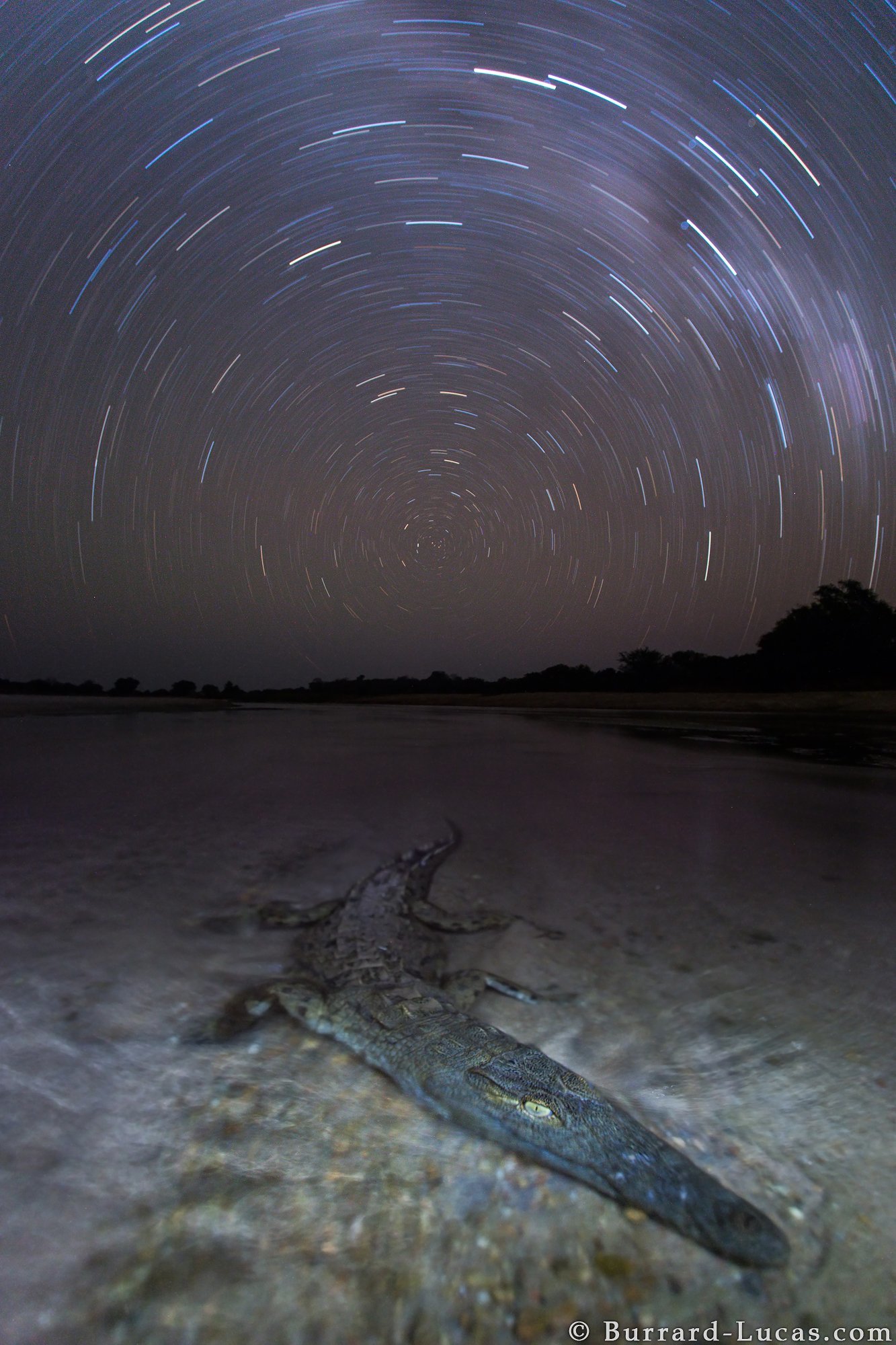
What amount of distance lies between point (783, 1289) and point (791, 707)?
112 feet

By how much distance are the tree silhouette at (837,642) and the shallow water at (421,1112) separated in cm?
3374

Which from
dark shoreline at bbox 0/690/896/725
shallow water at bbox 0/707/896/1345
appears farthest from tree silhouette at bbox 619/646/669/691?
shallow water at bbox 0/707/896/1345

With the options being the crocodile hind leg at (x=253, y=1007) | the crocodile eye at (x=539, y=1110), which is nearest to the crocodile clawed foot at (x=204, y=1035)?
the crocodile hind leg at (x=253, y=1007)

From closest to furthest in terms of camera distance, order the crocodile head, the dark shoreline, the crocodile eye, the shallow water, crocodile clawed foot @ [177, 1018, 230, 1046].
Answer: the shallow water → the crocodile head → the crocodile eye → crocodile clawed foot @ [177, 1018, 230, 1046] → the dark shoreline

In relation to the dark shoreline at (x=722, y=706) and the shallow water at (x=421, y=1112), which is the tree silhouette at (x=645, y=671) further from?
the shallow water at (x=421, y=1112)

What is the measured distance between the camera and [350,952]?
11.9 feet

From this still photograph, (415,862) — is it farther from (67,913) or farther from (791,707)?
(791,707)

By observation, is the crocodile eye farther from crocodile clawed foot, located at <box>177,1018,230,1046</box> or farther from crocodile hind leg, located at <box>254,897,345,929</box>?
crocodile hind leg, located at <box>254,897,345,929</box>

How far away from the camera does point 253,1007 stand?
3.12m

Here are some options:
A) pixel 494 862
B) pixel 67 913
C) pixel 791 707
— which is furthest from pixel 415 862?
pixel 791 707

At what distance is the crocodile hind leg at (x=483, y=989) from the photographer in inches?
128

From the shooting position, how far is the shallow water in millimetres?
1612

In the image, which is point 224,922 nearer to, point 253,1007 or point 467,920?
point 253,1007

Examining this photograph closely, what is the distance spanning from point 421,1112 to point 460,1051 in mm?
256
